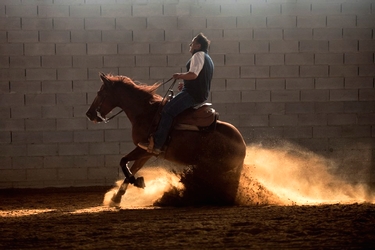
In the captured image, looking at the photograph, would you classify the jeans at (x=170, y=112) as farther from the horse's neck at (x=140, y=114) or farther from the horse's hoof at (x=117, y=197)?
the horse's hoof at (x=117, y=197)

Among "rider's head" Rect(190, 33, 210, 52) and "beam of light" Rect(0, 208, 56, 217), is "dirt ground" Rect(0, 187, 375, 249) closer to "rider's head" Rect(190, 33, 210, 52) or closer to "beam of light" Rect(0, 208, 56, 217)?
"beam of light" Rect(0, 208, 56, 217)

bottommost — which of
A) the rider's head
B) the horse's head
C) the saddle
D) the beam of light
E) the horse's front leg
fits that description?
the beam of light

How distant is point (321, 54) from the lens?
29.0ft

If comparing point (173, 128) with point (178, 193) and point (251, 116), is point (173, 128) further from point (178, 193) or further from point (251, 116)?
point (251, 116)

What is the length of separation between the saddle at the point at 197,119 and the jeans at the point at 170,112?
76 millimetres

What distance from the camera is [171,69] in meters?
8.64

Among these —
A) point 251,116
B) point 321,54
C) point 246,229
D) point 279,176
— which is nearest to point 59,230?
point 246,229

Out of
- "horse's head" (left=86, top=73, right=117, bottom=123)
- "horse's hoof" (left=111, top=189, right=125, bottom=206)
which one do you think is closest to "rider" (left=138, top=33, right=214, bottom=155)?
"horse's hoof" (left=111, top=189, right=125, bottom=206)

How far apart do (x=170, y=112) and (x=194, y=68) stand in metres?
0.53

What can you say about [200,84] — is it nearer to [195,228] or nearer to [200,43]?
[200,43]

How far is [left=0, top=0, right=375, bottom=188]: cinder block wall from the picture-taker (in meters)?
8.56

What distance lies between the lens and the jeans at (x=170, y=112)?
6336 mm

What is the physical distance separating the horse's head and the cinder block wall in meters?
1.60

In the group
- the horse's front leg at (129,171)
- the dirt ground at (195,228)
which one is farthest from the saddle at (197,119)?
the dirt ground at (195,228)
